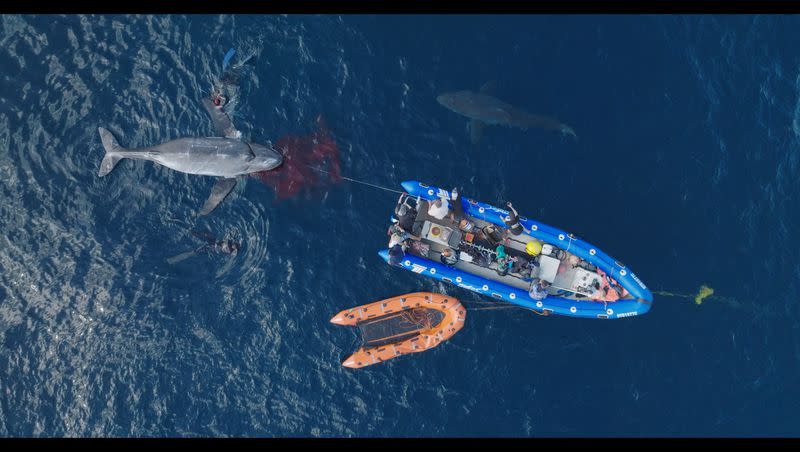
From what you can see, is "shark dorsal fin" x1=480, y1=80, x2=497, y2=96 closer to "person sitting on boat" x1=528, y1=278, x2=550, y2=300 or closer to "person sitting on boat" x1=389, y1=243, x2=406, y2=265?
"person sitting on boat" x1=389, y1=243, x2=406, y2=265

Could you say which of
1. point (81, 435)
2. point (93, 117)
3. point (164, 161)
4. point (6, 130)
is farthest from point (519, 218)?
point (6, 130)

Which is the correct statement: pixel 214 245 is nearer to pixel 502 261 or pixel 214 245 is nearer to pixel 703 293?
pixel 502 261

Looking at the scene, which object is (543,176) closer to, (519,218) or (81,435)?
(519,218)

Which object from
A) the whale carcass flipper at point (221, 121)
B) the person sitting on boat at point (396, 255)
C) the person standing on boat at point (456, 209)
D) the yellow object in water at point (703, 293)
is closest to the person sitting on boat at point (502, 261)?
the person standing on boat at point (456, 209)

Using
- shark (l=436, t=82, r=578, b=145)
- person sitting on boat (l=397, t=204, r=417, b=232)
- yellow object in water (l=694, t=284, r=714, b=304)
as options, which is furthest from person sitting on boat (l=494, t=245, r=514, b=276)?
yellow object in water (l=694, t=284, r=714, b=304)
